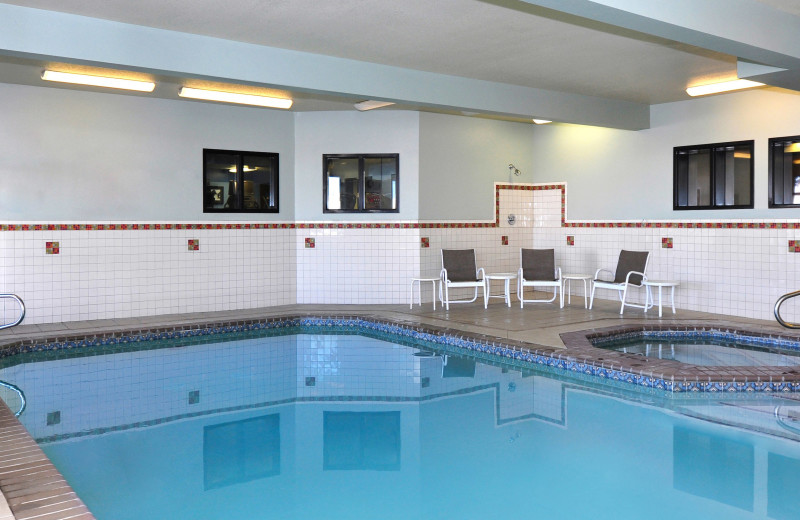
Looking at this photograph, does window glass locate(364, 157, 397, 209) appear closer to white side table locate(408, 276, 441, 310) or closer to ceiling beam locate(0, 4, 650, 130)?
white side table locate(408, 276, 441, 310)

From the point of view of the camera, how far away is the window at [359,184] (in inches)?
362

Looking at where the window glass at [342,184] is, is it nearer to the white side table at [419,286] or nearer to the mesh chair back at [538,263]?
the white side table at [419,286]

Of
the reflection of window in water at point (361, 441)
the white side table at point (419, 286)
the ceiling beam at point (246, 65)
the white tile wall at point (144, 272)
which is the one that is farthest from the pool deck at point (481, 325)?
the ceiling beam at point (246, 65)

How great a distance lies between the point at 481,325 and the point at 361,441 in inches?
132

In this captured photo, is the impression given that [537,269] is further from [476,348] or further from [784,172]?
[784,172]

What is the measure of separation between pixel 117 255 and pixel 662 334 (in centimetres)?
614

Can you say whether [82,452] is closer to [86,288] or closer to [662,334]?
[86,288]

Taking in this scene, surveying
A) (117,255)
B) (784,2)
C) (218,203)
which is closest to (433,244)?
(218,203)

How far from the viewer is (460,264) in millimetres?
9070

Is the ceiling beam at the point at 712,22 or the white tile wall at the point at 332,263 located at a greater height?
the ceiling beam at the point at 712,22

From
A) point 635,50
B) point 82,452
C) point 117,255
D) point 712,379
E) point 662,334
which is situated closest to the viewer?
point 82,452

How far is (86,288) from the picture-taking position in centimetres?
784

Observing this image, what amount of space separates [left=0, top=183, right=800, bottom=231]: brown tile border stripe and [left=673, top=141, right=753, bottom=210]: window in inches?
9.1

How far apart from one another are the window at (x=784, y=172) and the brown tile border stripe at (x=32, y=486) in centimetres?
743
